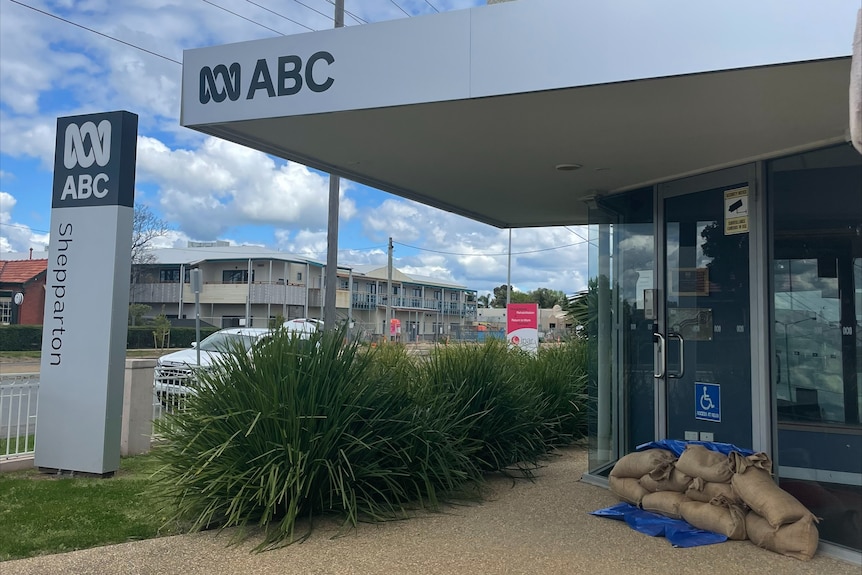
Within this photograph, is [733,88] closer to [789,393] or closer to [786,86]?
[786,86]

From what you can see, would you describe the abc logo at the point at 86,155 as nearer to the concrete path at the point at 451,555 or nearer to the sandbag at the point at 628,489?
the concrete path at the point at 451,555

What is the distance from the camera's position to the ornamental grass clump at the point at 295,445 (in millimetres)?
5477

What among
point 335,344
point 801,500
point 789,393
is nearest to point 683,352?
point 789,393

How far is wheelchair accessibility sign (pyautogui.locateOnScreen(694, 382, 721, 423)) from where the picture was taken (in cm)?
643

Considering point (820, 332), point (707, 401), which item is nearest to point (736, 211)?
point (820, 332)

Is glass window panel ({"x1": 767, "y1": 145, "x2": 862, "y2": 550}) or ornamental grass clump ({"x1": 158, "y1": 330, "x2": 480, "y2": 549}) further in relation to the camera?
ornamental grass clump ({"x1": 158, "y1": 330, "x2": 480, "y2": 549})

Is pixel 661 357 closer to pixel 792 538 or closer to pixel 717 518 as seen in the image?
pixel 717 518

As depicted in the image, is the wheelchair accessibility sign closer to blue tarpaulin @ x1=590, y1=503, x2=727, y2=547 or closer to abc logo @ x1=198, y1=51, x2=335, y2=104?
blue tarpaulin @ x1=590, y1=503, x2=727, y2=547

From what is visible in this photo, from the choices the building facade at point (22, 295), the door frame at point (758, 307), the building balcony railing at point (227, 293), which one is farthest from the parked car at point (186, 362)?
the building facade at point (22, 295)

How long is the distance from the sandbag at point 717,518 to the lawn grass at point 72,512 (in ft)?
12.7

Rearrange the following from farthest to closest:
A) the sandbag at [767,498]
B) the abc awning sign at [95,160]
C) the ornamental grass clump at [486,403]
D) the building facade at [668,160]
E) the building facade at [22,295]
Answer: the building facade at [22,295] → the abc awning sign at [95,160] → the ornamental grass clump at [486,403] → the sandbag at [767,498] → the building facade at [668,160]

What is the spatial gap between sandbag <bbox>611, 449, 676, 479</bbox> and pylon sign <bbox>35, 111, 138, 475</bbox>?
208 inches

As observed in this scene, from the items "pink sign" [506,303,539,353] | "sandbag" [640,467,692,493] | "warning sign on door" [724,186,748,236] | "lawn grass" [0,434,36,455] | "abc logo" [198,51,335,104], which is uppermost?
"abc logo" [198,51,335,104]

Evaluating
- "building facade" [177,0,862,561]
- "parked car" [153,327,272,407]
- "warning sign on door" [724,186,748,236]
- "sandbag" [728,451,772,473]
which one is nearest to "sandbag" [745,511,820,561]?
"building facade" [177,0,862,561]
